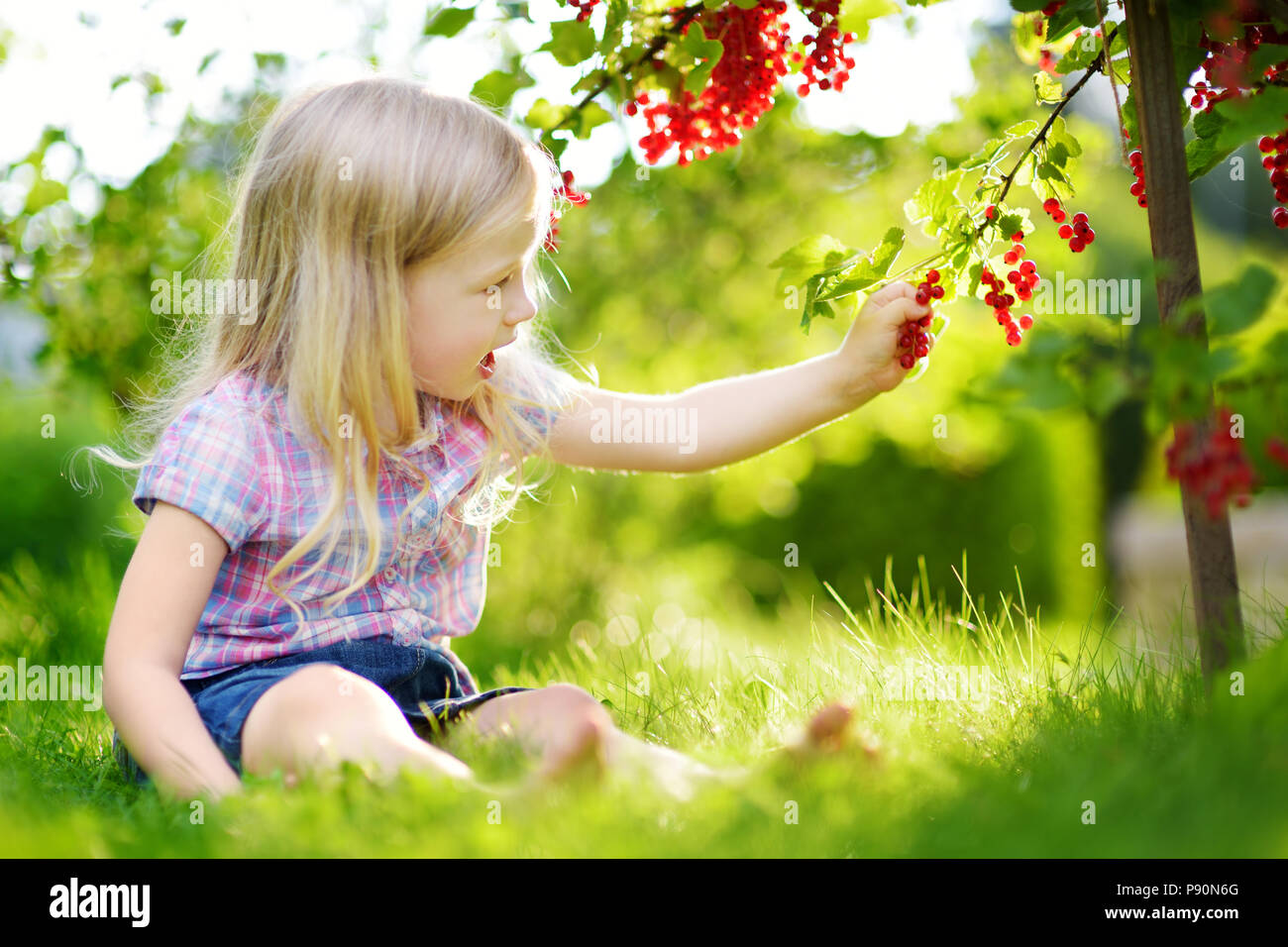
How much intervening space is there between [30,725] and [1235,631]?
2257 mm

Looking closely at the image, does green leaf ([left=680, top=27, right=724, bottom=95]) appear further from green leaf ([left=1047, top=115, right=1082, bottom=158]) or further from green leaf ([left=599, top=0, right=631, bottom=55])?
green leaf ([left=1047, top=115, right=1082, bottom=158])

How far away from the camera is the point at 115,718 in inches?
69.7

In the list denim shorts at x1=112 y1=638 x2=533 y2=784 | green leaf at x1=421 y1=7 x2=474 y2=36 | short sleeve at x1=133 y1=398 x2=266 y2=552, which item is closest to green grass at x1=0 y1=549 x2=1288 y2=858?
denim shorts at x1=112 y1=638 x2=533 y2=784

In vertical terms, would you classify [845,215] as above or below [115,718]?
above

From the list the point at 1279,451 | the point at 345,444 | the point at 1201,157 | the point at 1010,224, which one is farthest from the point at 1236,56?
the point at 345,444

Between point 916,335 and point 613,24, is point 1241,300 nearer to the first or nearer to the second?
point 916,335

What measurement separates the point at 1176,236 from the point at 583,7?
3.34ft

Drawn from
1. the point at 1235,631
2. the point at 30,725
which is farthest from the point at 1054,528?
the point at 30,725

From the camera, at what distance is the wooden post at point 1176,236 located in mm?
1707

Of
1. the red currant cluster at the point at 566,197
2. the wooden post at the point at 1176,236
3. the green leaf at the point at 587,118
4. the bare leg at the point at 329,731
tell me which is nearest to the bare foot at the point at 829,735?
the bare leg at the point at 329,731

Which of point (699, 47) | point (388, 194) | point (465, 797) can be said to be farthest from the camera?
point (388, 194)

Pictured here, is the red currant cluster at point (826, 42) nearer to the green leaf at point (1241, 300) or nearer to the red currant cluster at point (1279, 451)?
the green leaf at point (1241, 300)
